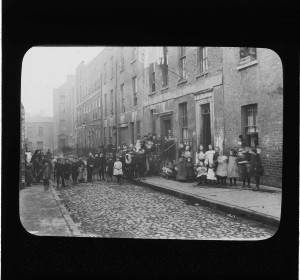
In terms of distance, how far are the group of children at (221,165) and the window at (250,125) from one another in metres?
0.06

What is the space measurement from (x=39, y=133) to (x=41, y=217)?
2.24 feet

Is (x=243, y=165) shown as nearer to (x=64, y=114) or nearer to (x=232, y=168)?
(x=232, y=168)

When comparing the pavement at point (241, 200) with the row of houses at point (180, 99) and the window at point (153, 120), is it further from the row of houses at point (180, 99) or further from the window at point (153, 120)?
the window at point (153, 120)

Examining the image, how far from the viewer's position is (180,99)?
2.92 m

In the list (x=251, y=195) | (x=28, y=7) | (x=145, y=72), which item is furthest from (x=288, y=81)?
(x=28, y=7)

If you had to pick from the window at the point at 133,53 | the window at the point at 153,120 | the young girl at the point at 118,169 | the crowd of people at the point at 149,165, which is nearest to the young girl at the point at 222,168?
the crowd of people at the point at 149,165

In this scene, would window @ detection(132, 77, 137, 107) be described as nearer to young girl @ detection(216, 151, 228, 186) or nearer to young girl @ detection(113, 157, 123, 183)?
young girl @ detection(113, 157, 123, 183)

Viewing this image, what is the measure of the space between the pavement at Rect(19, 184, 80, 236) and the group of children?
1051mm

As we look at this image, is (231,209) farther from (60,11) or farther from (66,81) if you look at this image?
(60,11)

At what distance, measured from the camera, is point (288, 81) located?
2680 mm

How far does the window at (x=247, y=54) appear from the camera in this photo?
2.68 metres

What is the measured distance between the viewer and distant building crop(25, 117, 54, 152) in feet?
9.46

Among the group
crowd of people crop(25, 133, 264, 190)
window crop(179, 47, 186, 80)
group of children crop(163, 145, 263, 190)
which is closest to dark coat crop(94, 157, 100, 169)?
crowd of people crop(25, 133, 264, 190)

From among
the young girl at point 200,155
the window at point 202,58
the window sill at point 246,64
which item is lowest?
the young girl at point 200,155
